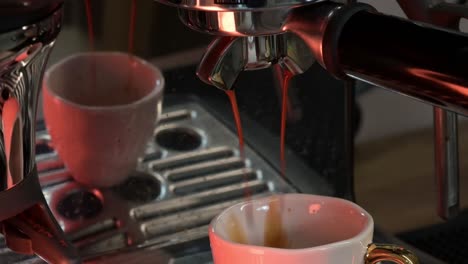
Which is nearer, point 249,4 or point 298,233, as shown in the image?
point 249,4

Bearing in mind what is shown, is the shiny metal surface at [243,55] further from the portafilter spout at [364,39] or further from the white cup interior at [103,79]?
the white cup interior at [103,79]

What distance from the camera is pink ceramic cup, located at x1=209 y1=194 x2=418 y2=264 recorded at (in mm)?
455

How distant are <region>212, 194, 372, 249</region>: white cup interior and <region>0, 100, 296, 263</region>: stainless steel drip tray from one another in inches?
3.8

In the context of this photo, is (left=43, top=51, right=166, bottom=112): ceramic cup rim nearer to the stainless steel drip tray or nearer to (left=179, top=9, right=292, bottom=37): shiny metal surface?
the stainless steel drip tray

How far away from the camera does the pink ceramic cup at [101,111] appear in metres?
0.61

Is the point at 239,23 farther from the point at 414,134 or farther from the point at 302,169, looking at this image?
the point at 414,134

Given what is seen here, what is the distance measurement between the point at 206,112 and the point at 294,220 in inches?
7.6

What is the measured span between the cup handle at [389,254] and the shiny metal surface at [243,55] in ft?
0.34

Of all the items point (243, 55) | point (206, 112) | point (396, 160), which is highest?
point (243, 55)

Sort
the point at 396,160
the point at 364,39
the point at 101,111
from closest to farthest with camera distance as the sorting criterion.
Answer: the point at 364,39 < the point at 101,111 < the point at 396,160

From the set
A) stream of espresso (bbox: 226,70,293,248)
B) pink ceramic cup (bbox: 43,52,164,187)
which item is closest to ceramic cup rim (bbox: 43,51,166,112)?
pink ceramic cup (bbox: 43,52,164,187)

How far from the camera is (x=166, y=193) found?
2.12ft

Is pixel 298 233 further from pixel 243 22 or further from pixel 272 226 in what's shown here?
pixel 243 22

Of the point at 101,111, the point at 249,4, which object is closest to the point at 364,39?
the point at 249,4
